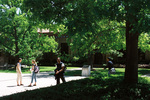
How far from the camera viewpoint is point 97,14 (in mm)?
5641

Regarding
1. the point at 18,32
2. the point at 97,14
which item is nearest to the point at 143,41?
the point at 97,14

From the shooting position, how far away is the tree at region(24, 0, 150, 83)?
5.56m

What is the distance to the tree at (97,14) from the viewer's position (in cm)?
556

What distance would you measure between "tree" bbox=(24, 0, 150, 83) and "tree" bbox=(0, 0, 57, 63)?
52.9 feet

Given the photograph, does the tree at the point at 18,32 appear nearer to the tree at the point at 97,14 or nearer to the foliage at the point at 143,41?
the foliage at the point at 143,41

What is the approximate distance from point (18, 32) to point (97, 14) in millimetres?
21652

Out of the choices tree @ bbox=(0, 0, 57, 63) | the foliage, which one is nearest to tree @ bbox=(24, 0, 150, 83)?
the foliage

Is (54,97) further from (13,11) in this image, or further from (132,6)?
(13,11)

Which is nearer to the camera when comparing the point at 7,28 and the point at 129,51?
the point at 129,51

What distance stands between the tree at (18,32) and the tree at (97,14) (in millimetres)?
16118

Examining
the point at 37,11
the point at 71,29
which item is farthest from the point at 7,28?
the point at 71,29

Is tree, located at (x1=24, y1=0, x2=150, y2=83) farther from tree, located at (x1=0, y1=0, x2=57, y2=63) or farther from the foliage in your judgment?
tree, located at (x1=0, y1=0, x2=57, y2=63)

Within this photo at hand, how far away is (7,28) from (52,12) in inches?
751

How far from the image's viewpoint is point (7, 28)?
24.7 metres
